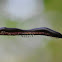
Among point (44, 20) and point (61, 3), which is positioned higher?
point (61, 3)

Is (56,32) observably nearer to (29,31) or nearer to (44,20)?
(44,20)

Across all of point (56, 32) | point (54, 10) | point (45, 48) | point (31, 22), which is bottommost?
point (45, 48)

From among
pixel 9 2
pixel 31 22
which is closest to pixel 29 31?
pixel 31 22

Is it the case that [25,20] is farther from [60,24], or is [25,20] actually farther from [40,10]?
[60,24]

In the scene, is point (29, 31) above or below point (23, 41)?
above

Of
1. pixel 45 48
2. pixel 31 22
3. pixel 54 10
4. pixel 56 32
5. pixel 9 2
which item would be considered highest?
pixel 9 2

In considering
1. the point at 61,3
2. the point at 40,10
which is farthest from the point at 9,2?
the point at 61,3
